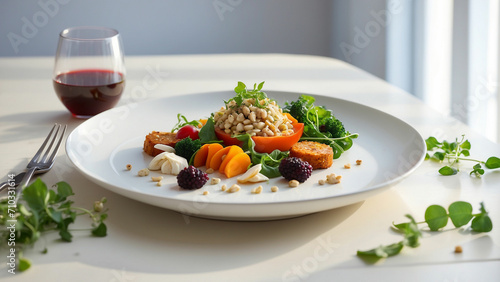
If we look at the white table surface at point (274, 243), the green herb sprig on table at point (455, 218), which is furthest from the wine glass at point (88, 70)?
the green herb sprig on table at point (455, 218)

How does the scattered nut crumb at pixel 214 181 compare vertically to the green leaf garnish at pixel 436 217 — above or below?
above

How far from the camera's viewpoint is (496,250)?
43.8 inches

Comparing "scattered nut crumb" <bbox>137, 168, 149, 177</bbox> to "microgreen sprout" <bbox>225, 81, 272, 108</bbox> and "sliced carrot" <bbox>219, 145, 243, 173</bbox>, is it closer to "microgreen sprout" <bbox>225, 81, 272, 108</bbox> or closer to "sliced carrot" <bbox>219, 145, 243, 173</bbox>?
"sliced carrot" <bbox>219, 145, 243, 173</bbox>

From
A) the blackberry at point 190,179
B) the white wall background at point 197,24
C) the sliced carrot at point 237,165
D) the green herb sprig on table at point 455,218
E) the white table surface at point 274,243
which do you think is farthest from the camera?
the white wall background at point 197,24

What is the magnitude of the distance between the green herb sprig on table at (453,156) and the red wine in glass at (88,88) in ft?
3.35

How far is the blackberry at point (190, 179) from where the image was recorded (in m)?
1.28

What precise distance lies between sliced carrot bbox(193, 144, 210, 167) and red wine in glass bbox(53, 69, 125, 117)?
0.61 metres

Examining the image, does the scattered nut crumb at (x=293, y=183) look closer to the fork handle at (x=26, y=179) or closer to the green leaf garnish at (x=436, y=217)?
the green leaf garnish at (x=436, y=217)

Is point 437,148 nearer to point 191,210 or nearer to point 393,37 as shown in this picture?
point 191,210

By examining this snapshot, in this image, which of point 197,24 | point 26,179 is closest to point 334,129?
point 26,179

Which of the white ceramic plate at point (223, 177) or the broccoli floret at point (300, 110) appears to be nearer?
the white ceramic plate at point (223, 177)

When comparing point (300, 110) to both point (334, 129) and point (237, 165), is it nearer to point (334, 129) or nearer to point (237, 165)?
point (334, 129)

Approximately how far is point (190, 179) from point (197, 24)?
3.85m

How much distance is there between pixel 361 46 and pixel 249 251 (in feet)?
12.2
